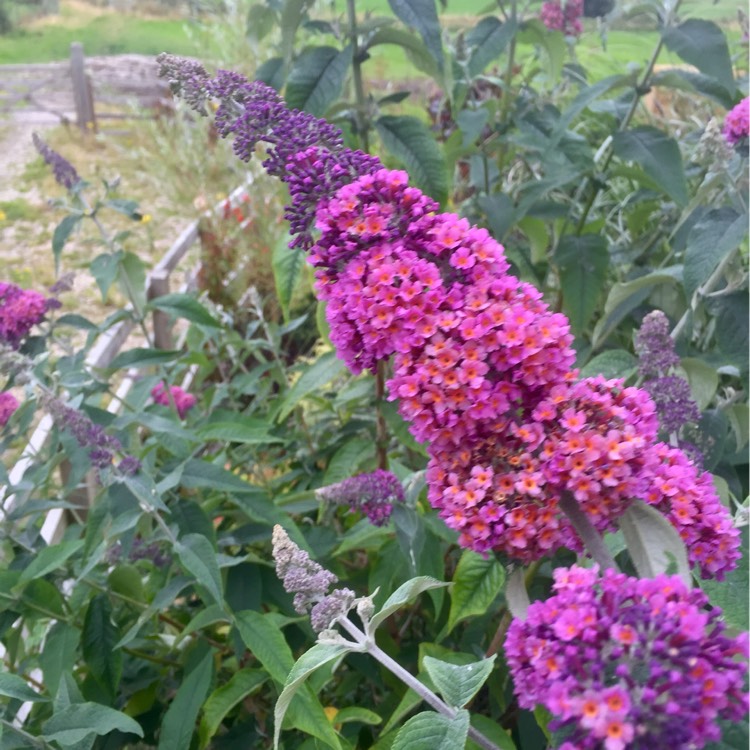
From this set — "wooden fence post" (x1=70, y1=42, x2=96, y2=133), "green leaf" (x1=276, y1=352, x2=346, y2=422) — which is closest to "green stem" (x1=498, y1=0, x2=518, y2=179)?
"green leaf" (x1=276, y1=352, x2=346, y2=422)

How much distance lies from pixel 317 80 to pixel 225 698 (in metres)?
1.11

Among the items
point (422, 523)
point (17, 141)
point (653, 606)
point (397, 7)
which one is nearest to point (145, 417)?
point (422, 523)

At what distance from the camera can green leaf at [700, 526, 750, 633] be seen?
2.58 feet

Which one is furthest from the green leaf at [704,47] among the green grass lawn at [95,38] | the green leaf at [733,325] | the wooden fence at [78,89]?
the wooden fence at [78,89]

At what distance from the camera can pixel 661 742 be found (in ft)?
1.55

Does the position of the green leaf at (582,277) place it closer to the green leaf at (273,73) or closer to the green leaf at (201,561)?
the green leaf at (273,73)

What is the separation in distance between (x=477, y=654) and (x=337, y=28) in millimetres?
1263

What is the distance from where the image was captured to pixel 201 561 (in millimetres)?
1138

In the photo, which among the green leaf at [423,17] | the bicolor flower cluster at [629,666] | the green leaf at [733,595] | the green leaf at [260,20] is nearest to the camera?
the bicolor flower cluster at [629,666]

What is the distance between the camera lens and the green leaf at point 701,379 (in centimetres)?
125

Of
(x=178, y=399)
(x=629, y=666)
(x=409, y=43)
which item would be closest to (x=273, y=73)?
(x=409, y=43)

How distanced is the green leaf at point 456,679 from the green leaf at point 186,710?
59 centimetres

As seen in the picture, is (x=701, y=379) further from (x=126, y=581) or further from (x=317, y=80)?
(x=126, y=581)

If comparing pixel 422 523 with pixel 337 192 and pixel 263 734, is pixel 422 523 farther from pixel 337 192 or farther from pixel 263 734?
pixel 337 192
